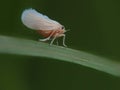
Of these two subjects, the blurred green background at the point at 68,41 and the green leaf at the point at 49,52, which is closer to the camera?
the green leaf at the point at 49,52

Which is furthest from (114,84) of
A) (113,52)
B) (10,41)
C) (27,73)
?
(10,41)

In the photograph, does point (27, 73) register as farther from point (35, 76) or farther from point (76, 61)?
point (76, 61)

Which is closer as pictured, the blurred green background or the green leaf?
the green leaf

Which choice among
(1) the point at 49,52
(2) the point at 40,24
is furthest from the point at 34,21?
(1) the point at 49,52

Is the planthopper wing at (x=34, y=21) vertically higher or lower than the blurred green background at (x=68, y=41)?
higher
